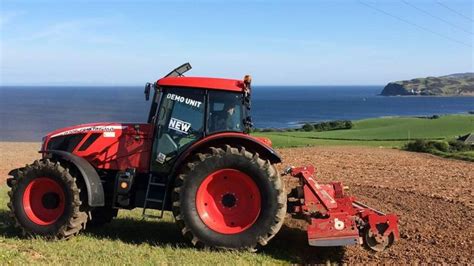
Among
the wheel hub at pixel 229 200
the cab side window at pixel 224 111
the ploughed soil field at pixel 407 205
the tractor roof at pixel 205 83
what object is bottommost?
the ploughed soil field at pixel 407 205

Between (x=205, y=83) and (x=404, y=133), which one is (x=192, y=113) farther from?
(x=404, y=133)

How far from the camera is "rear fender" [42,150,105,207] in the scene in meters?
7.18

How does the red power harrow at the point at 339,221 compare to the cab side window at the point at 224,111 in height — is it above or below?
below

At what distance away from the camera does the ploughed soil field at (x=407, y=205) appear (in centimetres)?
689

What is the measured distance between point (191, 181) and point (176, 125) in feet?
3.13

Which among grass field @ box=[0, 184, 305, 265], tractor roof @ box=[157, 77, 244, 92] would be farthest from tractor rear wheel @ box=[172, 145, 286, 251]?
tractor roof @ box=[157, 77, 244, 92]

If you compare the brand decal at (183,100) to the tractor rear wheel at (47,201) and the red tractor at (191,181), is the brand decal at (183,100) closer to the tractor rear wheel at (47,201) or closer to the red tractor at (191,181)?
the red tractor at (191,181)

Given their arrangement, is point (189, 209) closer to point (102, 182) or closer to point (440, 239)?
point (102, 182)

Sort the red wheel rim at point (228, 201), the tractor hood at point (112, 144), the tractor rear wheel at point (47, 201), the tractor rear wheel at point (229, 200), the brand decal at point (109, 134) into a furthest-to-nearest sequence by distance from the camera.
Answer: the brand decal at point (109, 134) < the tractor hood at point (112, 144) < the tractor rear wheel at point (47, 201) < the red wheel rim at point (228, 201) < the tractor rear wheel at point (229, 200)

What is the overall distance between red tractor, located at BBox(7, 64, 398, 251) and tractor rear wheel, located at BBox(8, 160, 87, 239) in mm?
14

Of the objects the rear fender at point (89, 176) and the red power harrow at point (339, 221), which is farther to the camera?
the rear fender at point (89, 176)

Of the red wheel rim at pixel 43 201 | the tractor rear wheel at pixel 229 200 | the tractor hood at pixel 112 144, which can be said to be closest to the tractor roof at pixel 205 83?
the tractor hood at pixel 112 144

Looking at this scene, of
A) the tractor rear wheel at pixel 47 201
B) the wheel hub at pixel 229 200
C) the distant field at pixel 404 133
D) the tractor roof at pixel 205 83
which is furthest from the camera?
the distant field at pixel 404 133

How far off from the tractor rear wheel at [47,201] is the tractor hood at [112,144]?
1.54ft
